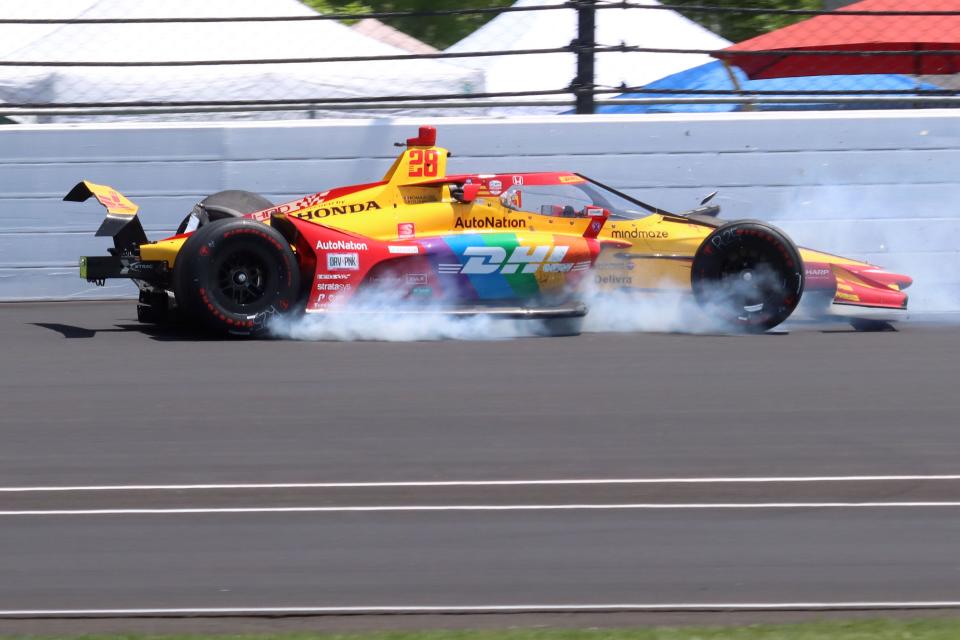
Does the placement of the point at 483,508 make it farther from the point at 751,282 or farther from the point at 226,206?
the point at 226,206

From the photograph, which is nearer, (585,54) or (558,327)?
(558,327)

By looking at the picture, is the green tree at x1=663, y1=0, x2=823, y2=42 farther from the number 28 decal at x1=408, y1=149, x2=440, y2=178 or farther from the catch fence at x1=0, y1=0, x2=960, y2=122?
the number 28 decal at x1=408, y1=149, x2=440, y2=178

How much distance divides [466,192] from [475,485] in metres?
3.89

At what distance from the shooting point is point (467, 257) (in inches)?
355

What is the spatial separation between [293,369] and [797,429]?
10.1 feet

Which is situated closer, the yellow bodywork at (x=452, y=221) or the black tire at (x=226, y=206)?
the yellow bodywork at (x=452, y=221)

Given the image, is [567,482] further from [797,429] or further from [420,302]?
[420,302]

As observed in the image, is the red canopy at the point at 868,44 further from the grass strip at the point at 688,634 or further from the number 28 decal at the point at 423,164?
the grass strip at the point at 688,634

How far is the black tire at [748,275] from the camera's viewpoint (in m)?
9.20

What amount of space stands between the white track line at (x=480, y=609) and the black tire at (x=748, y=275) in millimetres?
5103

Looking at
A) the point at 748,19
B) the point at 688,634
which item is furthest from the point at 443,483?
the point at 748,19

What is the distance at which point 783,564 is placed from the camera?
461 cm

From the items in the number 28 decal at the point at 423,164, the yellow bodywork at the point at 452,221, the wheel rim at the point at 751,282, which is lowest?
the wheel rim at the point at 751,282

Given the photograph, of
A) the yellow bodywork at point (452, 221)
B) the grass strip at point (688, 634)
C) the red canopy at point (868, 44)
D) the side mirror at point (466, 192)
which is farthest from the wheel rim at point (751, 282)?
the red canopy at point (868, 44)
